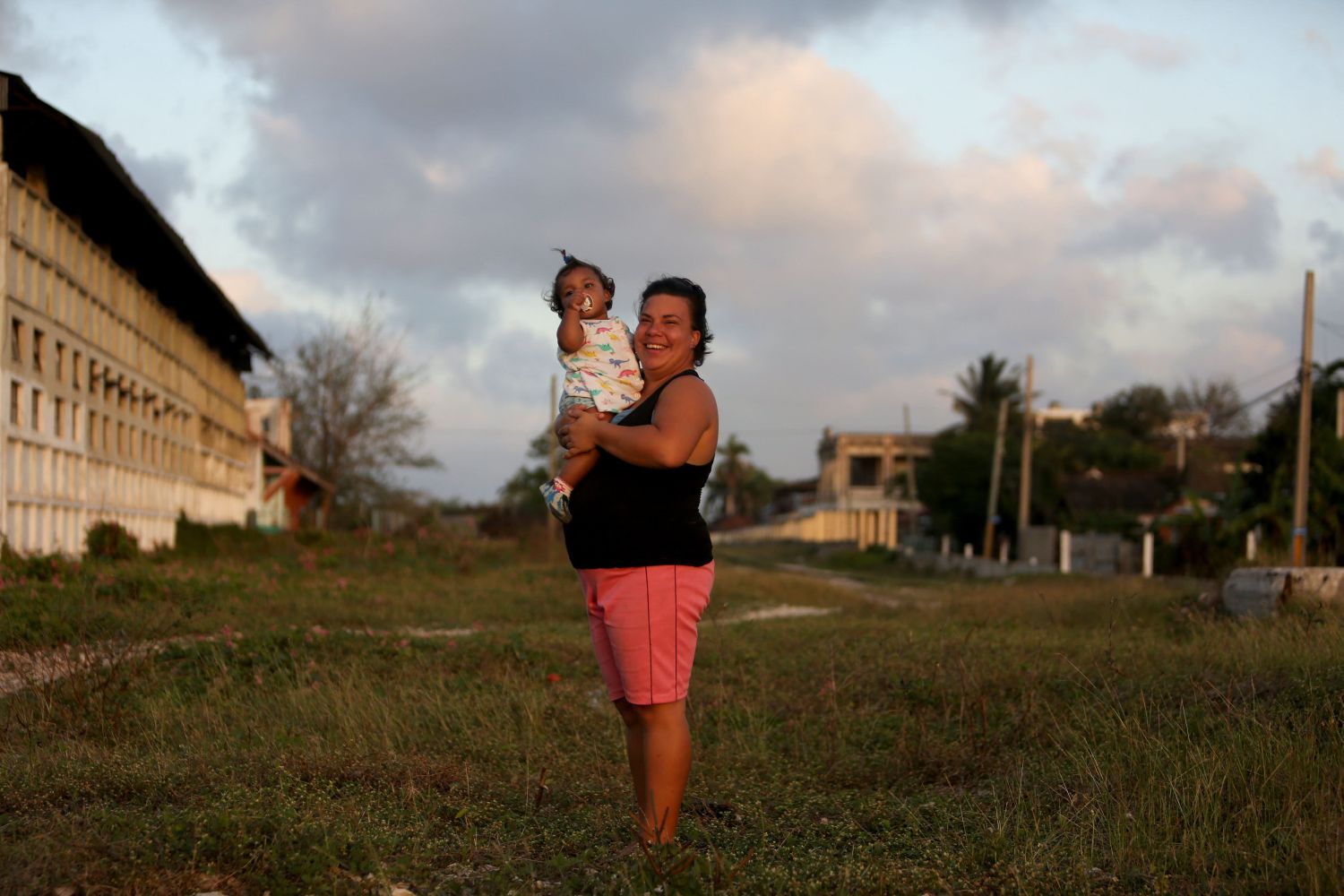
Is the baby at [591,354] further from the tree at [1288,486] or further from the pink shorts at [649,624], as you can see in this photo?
the tree at [1288,486]

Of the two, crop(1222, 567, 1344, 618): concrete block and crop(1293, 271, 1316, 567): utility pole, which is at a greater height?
crop(1293, 271, 1316, 567): utility pole

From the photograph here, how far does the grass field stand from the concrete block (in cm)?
52

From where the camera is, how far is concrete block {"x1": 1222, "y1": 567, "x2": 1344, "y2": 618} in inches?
389

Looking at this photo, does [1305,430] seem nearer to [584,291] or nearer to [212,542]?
[212,542]

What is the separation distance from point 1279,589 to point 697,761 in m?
6.47

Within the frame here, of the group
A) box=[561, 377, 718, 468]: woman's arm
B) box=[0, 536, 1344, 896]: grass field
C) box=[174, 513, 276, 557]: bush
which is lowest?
box=[0, 536, 1344, 896]: grass field

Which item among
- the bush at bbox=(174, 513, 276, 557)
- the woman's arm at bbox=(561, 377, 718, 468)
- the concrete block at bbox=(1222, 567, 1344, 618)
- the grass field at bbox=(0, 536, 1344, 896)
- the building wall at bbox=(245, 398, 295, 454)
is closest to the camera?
the grass field at bbox=(0, 536, 1344, 896)

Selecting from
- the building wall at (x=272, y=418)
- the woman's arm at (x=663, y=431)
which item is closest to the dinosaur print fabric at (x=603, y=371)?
the woman's arm at (x=663, y=431)

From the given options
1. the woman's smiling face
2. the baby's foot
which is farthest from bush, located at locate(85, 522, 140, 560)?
the woman's smiling face

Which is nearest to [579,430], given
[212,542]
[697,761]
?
[697,761]

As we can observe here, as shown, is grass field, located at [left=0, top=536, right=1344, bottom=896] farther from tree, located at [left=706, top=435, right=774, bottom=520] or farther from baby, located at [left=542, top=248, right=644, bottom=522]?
tree, located at [left=706, top=435, right=774, bottom=520]

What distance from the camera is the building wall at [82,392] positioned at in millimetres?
12828

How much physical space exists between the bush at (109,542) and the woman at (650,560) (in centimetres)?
1268

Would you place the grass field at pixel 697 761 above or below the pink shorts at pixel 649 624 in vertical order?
below
